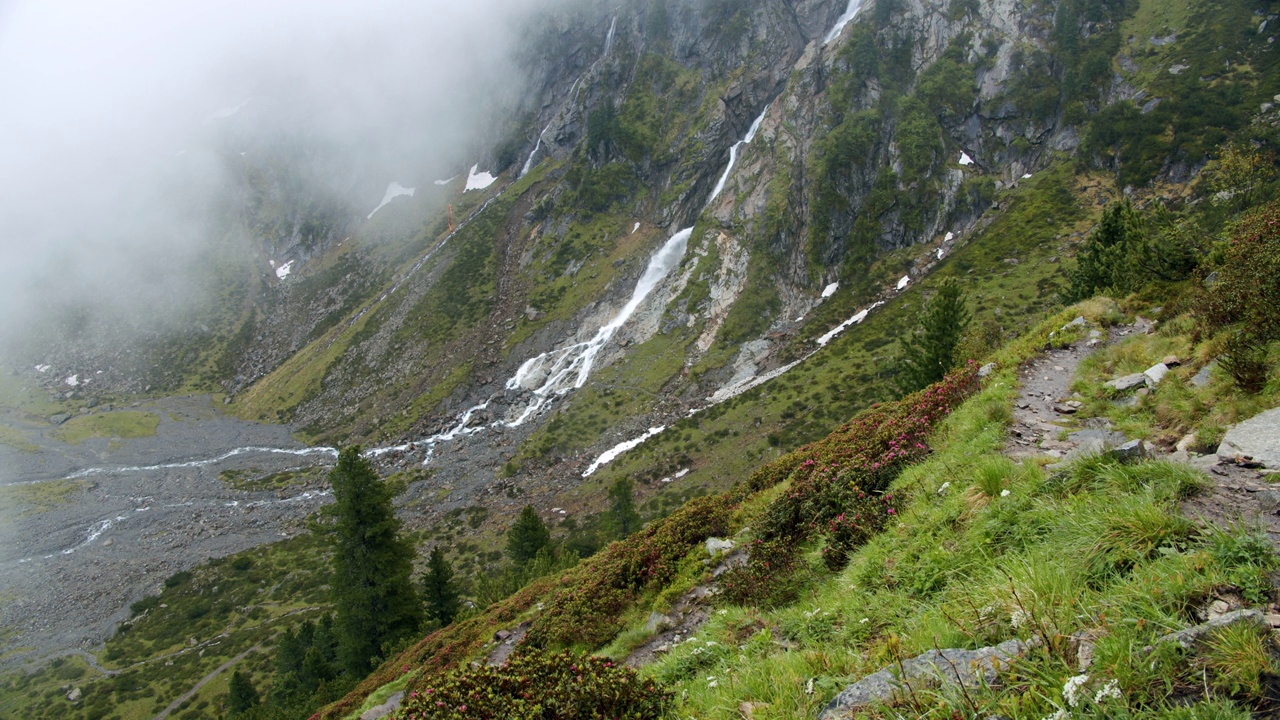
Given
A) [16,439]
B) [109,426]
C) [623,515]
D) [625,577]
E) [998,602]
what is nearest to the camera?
[998,602]

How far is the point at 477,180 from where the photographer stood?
172 meters

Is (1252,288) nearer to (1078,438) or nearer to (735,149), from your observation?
(1078,438)

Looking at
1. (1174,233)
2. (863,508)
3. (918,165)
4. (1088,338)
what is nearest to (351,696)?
(863,508)

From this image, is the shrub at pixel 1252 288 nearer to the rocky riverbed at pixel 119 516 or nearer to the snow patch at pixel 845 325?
the snow patch at pixel 845 325

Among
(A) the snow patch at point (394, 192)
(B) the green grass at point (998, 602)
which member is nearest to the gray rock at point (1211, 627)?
(B) the green grass at point (998, 602)

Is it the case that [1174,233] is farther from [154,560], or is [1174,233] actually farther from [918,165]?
[154,560]

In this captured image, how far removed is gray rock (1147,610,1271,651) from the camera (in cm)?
247

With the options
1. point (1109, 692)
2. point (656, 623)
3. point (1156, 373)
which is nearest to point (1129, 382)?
point (1156, 373)

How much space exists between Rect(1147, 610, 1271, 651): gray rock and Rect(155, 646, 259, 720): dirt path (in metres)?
63.3

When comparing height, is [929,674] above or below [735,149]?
below

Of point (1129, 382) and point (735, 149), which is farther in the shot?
point (735, 149)

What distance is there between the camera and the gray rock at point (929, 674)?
10.1 feet

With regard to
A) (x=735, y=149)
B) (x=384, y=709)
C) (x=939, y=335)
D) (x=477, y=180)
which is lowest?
(x=939, y=335)

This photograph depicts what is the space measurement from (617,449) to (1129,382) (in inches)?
2562
